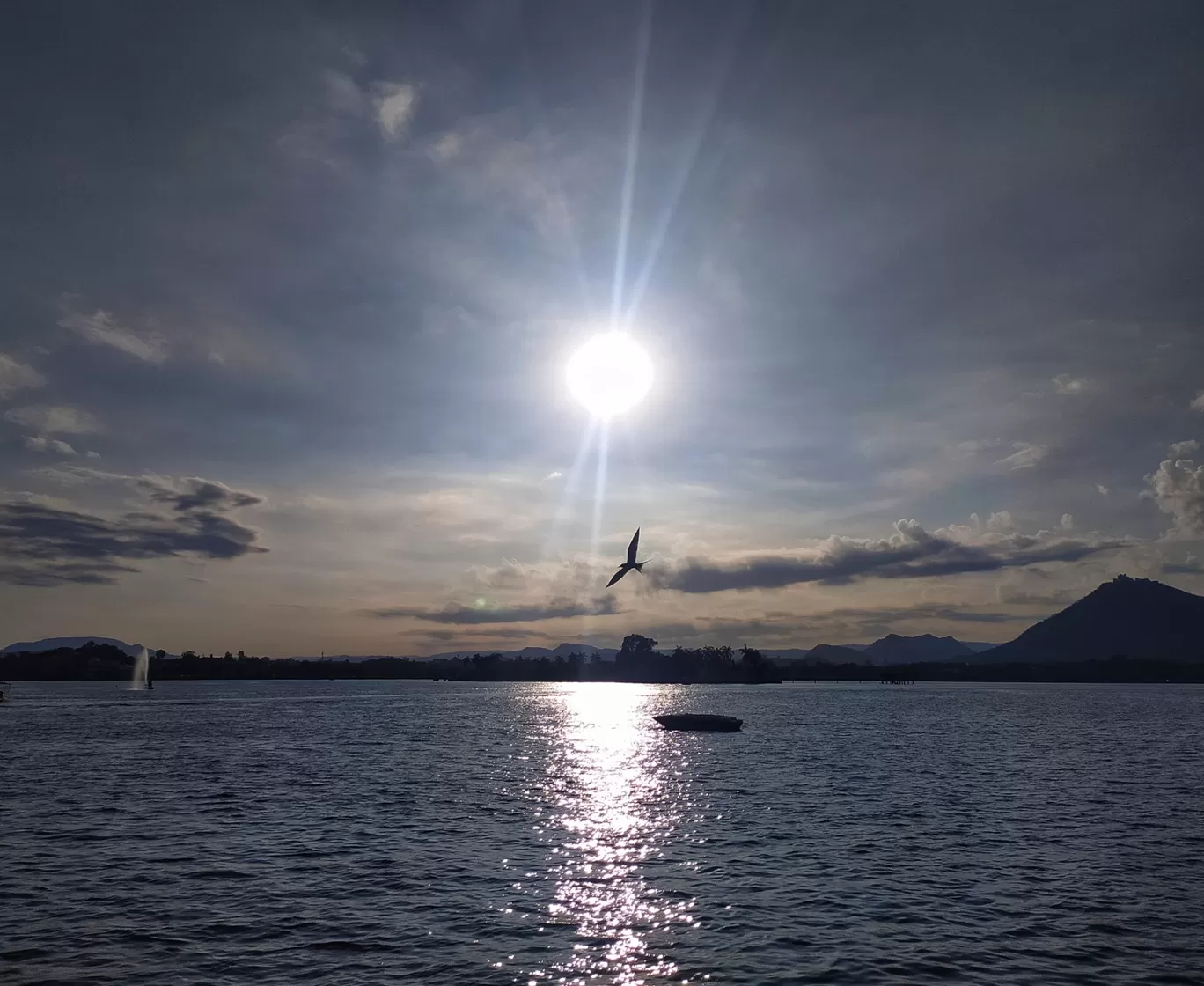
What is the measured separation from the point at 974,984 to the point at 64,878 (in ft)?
137

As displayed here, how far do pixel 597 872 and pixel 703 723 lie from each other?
114037mm

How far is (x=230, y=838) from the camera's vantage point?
2023 inches

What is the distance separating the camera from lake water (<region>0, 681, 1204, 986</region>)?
98.9 ft

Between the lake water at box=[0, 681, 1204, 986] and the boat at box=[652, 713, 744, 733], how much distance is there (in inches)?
2128

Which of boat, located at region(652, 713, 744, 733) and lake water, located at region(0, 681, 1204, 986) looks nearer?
lake water, located at region(0, 681, 1204, 986)

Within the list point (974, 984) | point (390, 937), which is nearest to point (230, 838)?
point (390, 937)

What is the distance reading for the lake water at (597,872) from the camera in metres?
30.2

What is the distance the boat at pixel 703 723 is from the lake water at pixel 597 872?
177 feet

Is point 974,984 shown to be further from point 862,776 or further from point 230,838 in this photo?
point 862,776

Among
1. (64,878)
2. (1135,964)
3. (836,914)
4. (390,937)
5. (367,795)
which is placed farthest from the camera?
(367,795)

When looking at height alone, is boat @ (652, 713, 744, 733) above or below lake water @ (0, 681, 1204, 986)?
above

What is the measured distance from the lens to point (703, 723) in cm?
15388

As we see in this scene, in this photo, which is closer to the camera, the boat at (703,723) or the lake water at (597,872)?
the lake water at (597,872)

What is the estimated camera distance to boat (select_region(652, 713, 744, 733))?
150 meters
